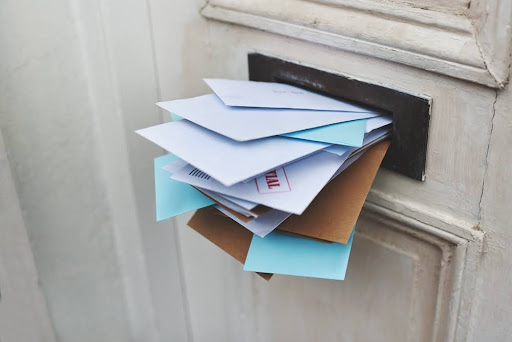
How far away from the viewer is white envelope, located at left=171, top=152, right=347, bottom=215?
58cm

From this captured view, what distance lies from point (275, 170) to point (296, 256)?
0.10 m

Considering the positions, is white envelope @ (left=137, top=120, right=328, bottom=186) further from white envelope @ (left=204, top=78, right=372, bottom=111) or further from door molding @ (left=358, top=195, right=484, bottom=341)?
door molding @ (left=358, top=195, right=484, bottom=341)

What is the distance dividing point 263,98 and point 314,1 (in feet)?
0.42

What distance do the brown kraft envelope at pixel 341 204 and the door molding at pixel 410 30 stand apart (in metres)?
0.11

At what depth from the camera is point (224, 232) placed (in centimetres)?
71

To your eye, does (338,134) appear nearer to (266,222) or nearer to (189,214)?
(266,222)

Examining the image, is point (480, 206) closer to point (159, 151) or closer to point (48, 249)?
point (159, 151)

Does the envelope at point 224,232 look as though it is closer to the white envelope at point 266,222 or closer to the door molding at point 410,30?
the white envelope at point 266,222

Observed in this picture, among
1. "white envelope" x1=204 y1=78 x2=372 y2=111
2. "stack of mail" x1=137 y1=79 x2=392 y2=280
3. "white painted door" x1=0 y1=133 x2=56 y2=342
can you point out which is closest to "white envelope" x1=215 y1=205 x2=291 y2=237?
"stack of mail" x1=137 y1=79 x2=392 y2=280

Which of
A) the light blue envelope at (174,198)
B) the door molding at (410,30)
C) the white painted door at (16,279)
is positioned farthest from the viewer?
the white painted door at (16,279)

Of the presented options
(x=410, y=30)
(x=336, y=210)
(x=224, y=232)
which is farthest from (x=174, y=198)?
(x=410, y=30)

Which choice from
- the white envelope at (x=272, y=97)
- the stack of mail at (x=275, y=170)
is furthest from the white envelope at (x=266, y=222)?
the white envelope at (x=272, y=97)

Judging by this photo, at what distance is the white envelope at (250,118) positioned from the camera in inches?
24.5

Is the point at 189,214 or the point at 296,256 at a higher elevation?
the point at 296,256
